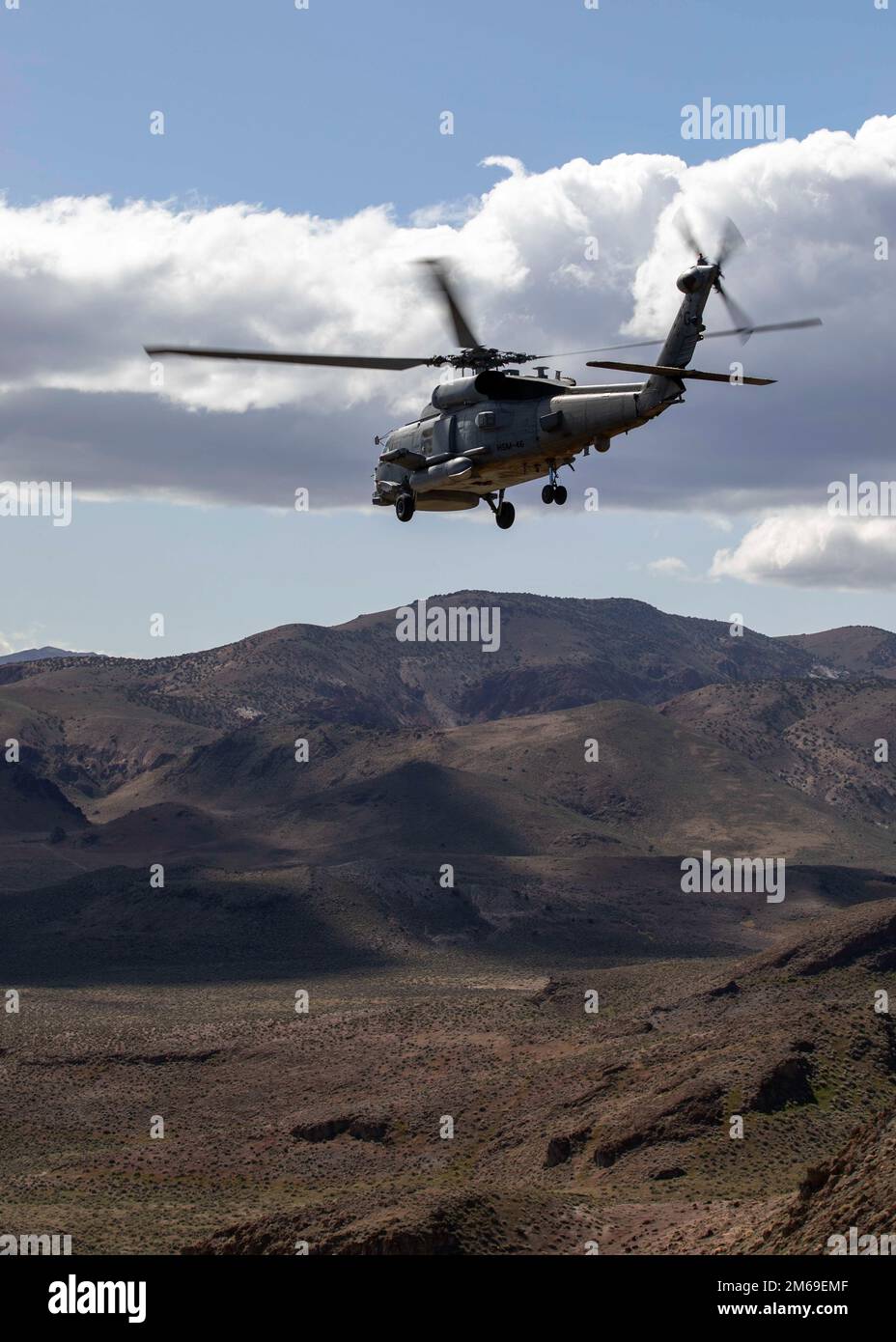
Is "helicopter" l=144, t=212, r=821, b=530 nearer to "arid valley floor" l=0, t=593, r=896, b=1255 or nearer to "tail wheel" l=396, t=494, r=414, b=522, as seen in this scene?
"tail wheel" l=396, t=494, r=414, b=522

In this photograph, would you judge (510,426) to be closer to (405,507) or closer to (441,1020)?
(405,507)

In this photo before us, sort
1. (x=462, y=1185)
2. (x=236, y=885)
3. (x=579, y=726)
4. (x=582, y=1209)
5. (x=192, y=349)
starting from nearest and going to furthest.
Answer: (x=192, y=349)
(x=582, y=1209)
(x=462, y=1185)
(x=236, y=885)
(x=579, y=726)

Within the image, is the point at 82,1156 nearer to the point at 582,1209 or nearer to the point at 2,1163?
the point at 2,1163

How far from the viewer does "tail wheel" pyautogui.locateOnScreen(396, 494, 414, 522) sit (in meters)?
44.7

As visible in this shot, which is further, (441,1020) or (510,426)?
(441,1020)

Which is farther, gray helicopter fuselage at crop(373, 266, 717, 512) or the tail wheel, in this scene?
the tail wheel

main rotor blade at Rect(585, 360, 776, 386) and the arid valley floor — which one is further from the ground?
main rotor blade at Rect(585, 360, 776, 386)

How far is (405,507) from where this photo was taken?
1761 inches

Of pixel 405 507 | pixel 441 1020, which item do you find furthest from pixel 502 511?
pixel 441 1020

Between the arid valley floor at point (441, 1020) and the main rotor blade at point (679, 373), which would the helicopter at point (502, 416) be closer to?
the main rotor blade at point (679, 373)

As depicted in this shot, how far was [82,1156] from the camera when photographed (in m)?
58.3

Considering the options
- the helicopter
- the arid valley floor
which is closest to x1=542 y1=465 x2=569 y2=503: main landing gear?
the helicopter
